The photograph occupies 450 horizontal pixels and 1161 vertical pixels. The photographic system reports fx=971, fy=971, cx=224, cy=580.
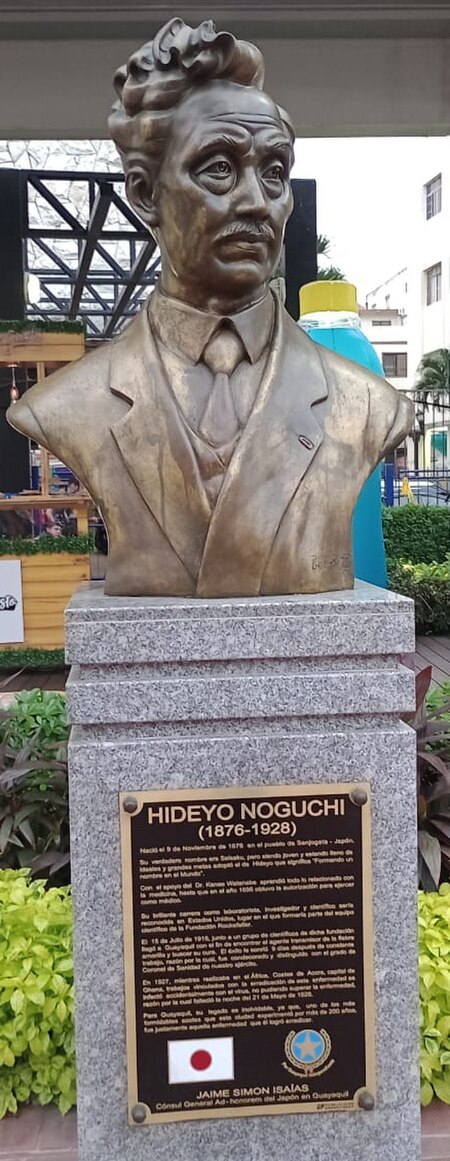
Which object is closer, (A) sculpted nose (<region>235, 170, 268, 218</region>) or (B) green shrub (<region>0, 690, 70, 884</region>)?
(A) sculpted nose (<region>235, 170, 268, 218</region>)

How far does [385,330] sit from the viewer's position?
53812 mm

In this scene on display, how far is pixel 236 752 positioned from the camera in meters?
2.08

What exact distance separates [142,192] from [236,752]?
1304 mm

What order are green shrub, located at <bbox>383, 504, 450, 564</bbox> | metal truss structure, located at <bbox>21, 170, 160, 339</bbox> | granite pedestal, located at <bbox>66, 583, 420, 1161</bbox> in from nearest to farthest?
granite pedestal, located at <bbox>66, 583, 420, 1161</bbox>
metal truss structure, located at <bbox>21, 170, 160, 339</bbox>
green shrub, located at <bbox>383, 504, 450, 564</bbox>

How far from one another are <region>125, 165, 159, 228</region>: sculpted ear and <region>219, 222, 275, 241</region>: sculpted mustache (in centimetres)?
25

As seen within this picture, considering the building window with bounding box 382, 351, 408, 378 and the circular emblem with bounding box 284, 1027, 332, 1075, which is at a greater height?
the building window with bounding box 382, 351, 408, 378

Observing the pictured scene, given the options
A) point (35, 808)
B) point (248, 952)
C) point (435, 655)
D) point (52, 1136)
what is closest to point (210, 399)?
point (248, 952)

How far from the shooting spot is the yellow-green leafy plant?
8.45ft

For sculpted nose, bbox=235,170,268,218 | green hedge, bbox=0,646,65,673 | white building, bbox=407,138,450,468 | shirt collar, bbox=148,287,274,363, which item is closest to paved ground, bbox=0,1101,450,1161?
shirt collar, bbox=148,287,274,363

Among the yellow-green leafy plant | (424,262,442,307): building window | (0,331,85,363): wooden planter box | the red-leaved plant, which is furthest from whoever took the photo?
(424,262,442,307): building window

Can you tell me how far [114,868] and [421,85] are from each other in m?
7.44

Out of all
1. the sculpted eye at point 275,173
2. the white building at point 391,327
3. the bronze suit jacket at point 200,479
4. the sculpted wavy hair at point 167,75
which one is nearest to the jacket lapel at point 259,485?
the bronze suit jacket at point 200,479

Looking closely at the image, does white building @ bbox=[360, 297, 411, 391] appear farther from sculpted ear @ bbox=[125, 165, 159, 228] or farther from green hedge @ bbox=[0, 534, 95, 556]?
sculpted ear @ bbox=[125, 165, 159, 228]

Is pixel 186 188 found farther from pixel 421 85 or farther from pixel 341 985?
pixel 421 85
